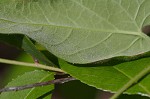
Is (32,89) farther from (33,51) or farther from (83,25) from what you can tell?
(83,25)

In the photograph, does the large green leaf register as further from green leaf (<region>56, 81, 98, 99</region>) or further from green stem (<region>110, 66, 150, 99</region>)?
green leaf (<region>56, 81, 98, 99</region>)

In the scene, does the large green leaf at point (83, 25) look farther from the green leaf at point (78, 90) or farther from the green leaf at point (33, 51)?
the green leaf at point (78, 90)

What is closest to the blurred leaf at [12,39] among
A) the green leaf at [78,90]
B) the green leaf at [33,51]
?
the green leaf at [33,51]

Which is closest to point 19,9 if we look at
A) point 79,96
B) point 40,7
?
point 40,7

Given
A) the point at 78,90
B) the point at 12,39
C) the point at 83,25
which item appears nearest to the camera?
the point at 83,25

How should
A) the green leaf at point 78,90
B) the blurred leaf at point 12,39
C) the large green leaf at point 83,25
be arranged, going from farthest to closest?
the green leaf at point 78,90
the blurred leaf at point 12,39
the large green leaf at point 83,25

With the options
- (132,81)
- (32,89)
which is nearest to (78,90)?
(32,89)
